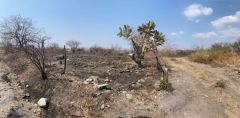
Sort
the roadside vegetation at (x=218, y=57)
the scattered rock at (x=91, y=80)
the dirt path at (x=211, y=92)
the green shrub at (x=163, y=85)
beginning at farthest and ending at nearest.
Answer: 1. the roadside vegetation at (x=218, y=57)
2. the scattered rock at (x=91, y=80)
3. the green shrub at (x=163, y=85)
4. the dirt path at (x=211, y=92)

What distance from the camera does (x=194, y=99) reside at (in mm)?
14352

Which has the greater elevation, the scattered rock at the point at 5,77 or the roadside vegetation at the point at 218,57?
the roadside vegetation at the point at 218,57

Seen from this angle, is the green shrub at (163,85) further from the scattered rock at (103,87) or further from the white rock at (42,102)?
the white rock at (42,102)

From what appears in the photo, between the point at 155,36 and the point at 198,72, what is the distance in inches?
128

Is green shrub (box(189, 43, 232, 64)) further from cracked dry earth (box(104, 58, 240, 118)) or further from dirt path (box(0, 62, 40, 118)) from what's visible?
dirt path (box(0, 62, 40, 118))

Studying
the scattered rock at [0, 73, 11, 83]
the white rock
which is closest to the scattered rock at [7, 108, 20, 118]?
the white rock

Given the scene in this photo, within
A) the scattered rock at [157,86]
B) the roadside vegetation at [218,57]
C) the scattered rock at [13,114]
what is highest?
the roadside vegetation at [218,57]

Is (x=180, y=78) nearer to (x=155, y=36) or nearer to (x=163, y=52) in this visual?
(x=155, y=36)

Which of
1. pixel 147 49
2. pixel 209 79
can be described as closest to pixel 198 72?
pixel 209 79

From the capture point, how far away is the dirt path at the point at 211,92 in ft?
43.9

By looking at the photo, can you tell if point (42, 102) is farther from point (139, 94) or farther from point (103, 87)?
point (139, 94)

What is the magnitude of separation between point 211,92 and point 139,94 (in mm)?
3063

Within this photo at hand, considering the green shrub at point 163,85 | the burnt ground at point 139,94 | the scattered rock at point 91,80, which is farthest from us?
the scattered rock at point 91,80

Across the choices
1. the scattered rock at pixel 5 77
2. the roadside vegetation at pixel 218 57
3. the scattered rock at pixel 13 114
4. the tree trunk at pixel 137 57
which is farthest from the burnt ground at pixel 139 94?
the roadside vegetation at pixel 218 57
